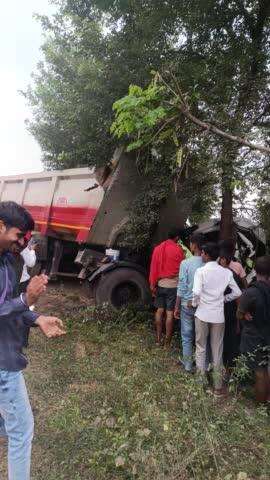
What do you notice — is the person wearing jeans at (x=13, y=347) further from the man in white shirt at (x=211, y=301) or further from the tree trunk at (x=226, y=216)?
the tree trunk at (x=226, y=216)

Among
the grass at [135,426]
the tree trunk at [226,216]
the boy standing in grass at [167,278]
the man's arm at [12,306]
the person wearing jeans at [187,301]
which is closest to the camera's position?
the man's arm at [12,306]

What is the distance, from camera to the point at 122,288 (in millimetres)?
7773

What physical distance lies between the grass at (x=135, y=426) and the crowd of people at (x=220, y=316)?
33 cm

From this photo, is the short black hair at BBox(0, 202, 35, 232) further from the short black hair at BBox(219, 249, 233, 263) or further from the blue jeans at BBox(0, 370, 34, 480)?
the short black hair at BBox(219, 249, 233, 263)

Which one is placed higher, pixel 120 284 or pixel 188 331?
pixel 120 284

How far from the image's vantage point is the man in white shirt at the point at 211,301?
196 inches

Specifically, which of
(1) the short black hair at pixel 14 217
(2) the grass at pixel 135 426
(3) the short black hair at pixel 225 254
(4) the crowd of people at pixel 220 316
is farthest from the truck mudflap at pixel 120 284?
(1) the short black hair at pixel 14 217

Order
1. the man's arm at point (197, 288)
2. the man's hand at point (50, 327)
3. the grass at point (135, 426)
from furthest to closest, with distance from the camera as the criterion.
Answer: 1. the man's arm at point (197, 288)
2. the grass at point (135, 426)
3. the man's hand at point (50, 327)

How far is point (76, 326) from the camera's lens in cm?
686

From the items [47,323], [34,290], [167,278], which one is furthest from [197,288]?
[34,290]

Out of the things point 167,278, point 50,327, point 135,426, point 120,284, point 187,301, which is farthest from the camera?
point 120,284

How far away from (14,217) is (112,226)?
5089 millimetres

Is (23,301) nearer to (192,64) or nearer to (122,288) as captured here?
(192,64)

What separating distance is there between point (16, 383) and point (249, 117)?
491 centimetres
